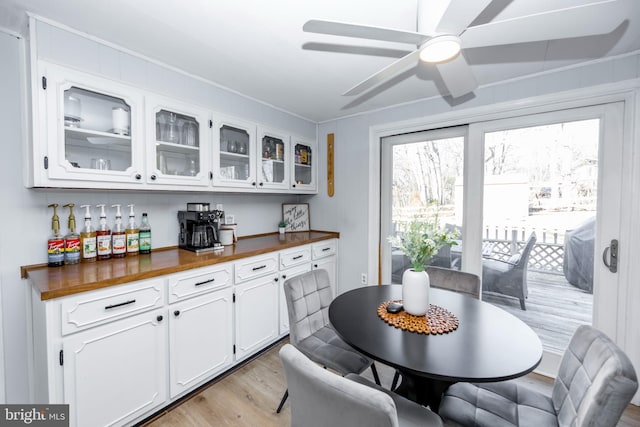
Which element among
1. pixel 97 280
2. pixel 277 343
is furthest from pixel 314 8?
pixel 277 343

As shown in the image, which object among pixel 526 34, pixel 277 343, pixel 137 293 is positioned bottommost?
pixel 277 343

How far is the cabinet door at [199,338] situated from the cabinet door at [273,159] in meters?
1.17

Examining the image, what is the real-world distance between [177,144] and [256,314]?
58.5 inches

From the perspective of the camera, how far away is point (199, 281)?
1.89 m

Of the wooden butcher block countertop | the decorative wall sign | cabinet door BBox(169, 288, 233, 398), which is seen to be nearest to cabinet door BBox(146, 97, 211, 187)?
the wooden butcher block countertop

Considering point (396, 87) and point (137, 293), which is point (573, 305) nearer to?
point (396, 87)

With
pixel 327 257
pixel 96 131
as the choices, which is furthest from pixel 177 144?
pixel 327 257

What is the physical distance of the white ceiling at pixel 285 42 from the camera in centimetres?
142

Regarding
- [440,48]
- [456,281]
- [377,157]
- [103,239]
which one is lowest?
[456,281]

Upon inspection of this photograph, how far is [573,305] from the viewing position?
217 centimetres

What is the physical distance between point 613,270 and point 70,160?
11.8 feet

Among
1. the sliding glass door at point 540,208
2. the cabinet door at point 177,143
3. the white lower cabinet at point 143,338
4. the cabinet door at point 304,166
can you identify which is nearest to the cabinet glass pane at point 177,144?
the cabinet door at point 177,143

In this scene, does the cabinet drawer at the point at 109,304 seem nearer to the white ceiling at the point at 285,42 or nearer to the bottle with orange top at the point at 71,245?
the bottle with orange top at the point at 71,245

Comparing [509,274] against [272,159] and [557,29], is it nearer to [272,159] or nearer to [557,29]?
[557,29]
